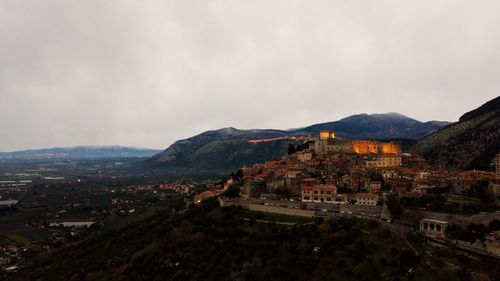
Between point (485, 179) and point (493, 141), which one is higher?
point (493, 141)

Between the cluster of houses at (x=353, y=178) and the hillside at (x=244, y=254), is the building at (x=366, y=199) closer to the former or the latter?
the cluster of houses at (x=353, y=178)

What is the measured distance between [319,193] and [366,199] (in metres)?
6.47

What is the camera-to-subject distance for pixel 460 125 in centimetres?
13162

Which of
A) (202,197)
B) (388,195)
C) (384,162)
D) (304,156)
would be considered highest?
(304,156)

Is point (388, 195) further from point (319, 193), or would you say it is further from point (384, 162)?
point (384, 162)

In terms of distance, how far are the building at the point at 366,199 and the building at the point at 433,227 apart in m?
8.38

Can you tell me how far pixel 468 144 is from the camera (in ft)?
365

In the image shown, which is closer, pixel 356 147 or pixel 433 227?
pixel 433 227

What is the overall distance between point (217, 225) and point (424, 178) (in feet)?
96.8

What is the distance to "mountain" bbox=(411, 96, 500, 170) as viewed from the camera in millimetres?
100012

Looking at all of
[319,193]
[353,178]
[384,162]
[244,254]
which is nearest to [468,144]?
[384,162]

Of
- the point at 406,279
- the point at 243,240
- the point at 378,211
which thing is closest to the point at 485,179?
Result: the point at 378,211

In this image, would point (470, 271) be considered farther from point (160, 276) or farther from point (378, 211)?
point (160, 276)

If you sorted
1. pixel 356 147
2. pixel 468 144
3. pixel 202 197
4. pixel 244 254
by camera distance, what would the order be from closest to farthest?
pixel 244 254
pixel 202 197
pixel 356 147
pixel 468 144
